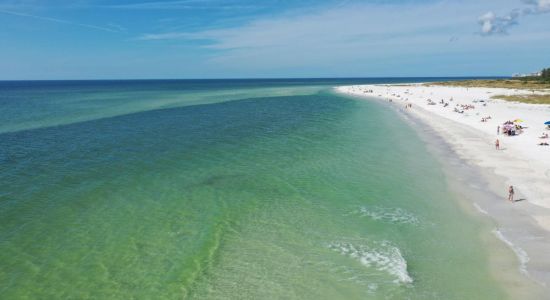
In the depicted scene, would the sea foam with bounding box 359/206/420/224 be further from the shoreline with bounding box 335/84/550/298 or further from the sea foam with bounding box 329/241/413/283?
the shoreline with bounding box 335/84/550/298

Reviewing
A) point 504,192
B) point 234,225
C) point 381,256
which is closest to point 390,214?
point 381,256

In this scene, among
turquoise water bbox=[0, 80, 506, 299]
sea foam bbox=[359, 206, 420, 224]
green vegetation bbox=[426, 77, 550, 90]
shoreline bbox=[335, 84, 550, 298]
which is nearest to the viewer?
turquoise water bbox=[0, 80, 506, 299]

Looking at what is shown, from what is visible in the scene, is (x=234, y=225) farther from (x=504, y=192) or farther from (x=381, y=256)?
(x=504, y=192)

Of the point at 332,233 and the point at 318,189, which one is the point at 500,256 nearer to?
the point at 332,233

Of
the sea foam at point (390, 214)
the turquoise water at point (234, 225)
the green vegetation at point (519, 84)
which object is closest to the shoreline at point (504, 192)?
the turquoise water at point (234, 225)

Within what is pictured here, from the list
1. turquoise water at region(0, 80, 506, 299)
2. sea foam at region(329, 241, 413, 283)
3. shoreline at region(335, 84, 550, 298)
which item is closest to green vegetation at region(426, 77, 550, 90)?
shoreline at region(335, 84, 550, 298)

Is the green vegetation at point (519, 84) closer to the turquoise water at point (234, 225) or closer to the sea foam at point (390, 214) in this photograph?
the turquoise water at point (234, 225)

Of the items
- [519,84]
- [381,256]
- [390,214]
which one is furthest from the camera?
[519,84]
